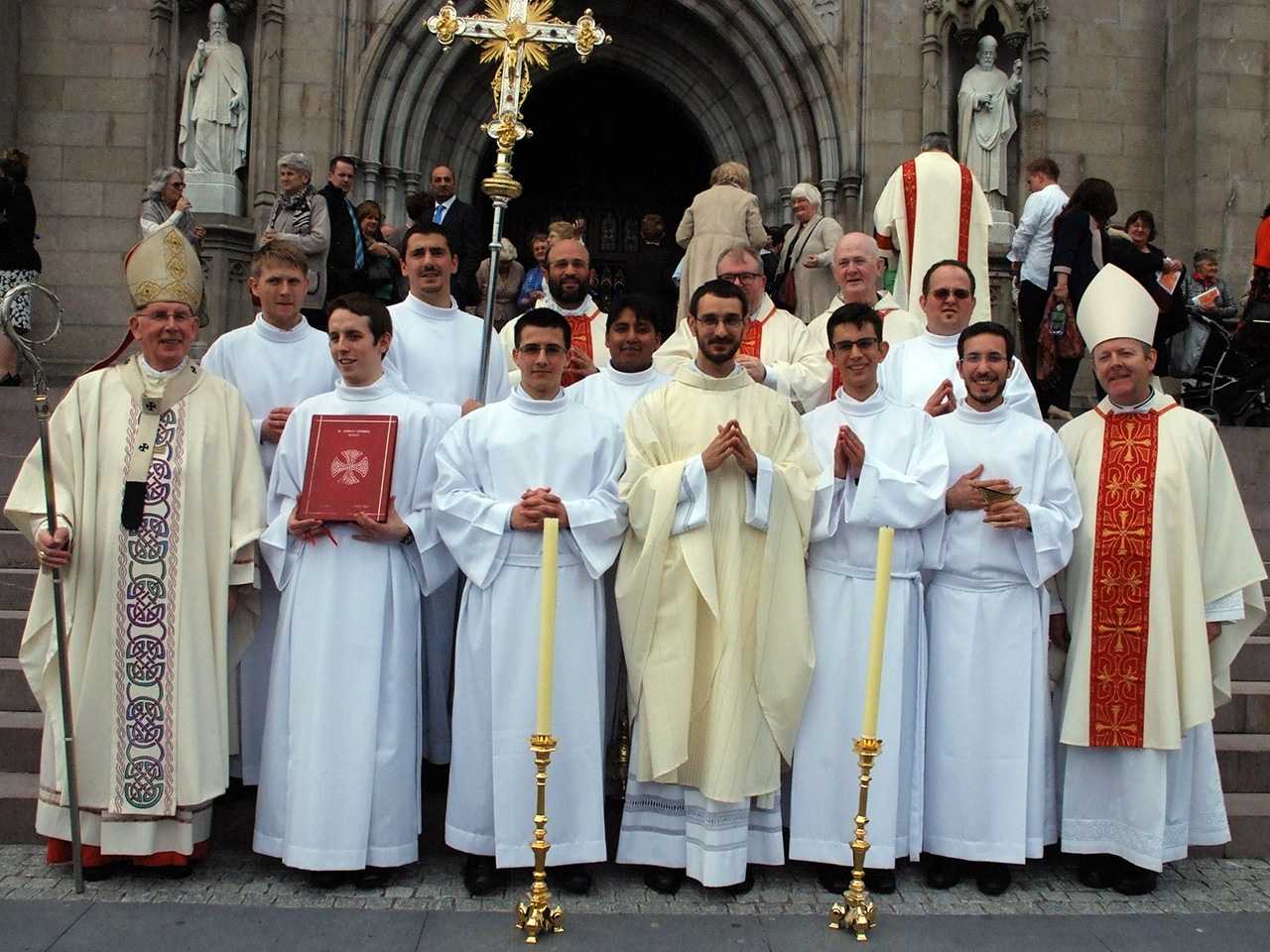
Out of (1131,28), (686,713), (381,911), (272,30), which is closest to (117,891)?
(381,911)

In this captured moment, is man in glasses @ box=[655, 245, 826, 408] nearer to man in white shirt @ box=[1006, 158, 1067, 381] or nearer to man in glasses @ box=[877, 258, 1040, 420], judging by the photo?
man in glasses @ box=[877, 258, 1040, 420]

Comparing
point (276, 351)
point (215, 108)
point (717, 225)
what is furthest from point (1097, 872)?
point (215, 108)

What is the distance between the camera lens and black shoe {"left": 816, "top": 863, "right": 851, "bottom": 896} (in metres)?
4.53

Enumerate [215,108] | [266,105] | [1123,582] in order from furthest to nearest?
[266,105] < [215,108] < [1123,582]

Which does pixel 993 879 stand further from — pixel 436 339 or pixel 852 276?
pixel 436 339

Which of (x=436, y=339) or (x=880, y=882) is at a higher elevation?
(x=436, y=339)

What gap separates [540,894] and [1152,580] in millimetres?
2608

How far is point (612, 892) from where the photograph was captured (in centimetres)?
448

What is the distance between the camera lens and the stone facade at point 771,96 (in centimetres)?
1157

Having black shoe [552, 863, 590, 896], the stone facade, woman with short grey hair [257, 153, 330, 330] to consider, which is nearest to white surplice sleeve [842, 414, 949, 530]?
black shoe [552, 863, 590, 896]

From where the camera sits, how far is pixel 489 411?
15.4 ft

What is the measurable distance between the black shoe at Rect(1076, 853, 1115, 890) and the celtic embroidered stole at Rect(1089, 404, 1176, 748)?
0.45m

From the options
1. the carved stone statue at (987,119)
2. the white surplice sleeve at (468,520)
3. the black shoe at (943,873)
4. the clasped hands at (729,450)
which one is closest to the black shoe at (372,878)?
the white surplice sleeve at (468,520)

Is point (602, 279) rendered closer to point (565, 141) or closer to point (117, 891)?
point (565, 141)
